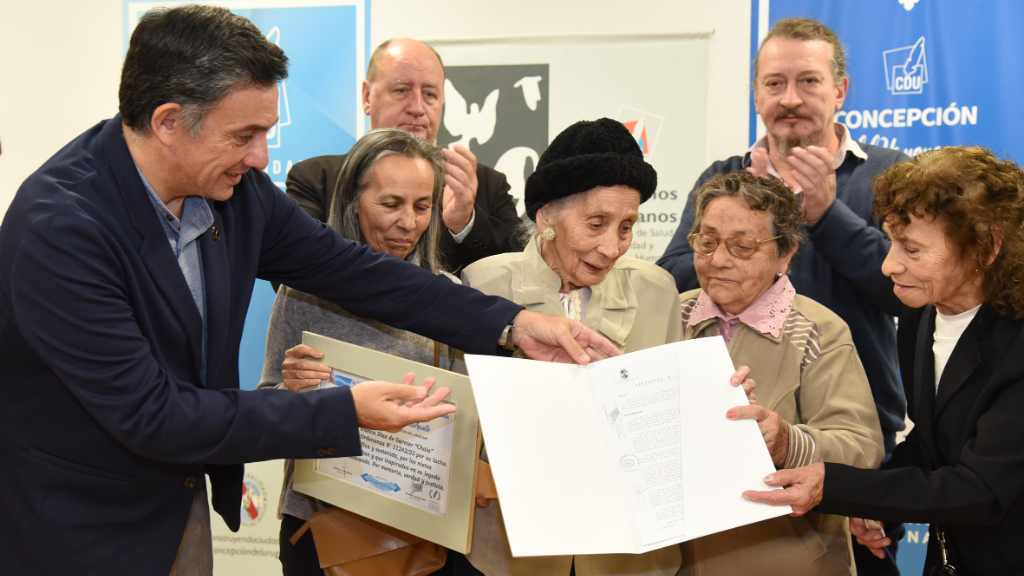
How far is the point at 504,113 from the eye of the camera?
4.42m

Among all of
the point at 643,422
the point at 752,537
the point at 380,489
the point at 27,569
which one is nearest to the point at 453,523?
the point at 380,489

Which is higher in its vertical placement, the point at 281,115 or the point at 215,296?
the point at 281,115

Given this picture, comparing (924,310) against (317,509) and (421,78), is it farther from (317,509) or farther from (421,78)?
(421,78)

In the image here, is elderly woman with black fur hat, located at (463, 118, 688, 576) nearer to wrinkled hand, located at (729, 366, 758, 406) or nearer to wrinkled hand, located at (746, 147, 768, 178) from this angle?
wrinkled hand, located at (729, 366, 758, 406)

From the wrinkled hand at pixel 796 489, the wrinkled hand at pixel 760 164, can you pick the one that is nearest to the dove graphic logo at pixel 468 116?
the wrinkled hand at pixel 760 164

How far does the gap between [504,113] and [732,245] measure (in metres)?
2.30

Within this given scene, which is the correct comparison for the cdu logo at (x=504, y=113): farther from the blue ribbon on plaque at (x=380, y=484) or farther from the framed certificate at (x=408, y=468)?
the blue ribbon on plaque at (x=380, y=484)

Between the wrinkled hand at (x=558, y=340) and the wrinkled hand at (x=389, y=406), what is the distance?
391mm

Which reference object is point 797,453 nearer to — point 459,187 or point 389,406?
point 389,406

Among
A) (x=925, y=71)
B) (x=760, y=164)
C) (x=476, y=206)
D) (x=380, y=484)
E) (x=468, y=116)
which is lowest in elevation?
(x=380, y=484)

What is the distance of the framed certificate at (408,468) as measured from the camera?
1995mm

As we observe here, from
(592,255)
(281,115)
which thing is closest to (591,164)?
(592,255)

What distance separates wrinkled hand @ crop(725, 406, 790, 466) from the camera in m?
1.89

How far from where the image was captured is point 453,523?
79.0 inches
